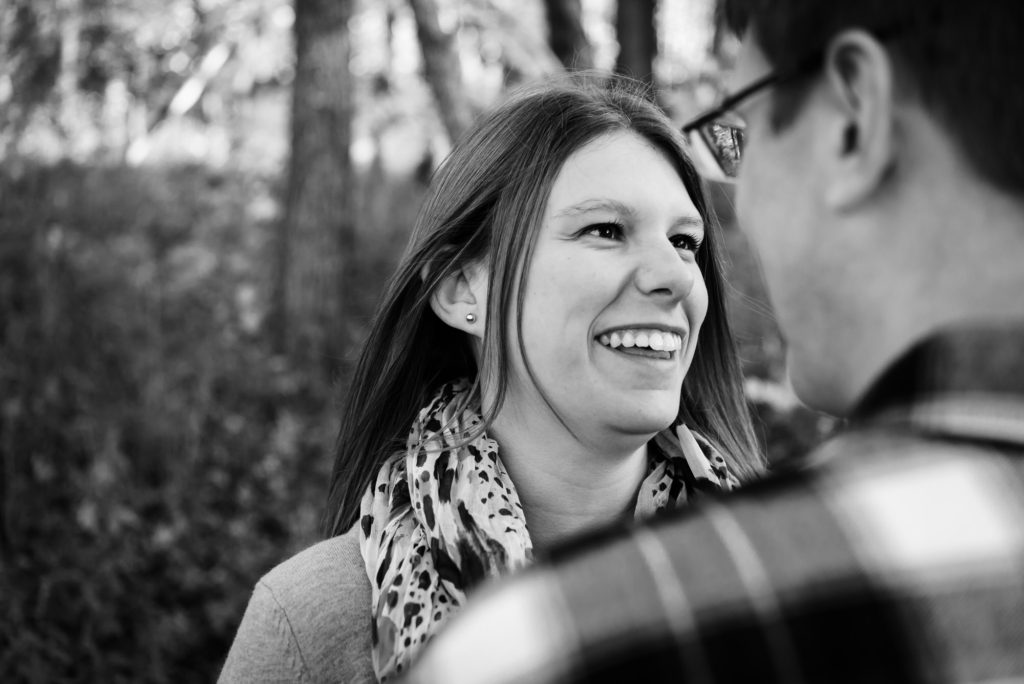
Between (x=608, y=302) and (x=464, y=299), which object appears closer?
(x=608, y=302)

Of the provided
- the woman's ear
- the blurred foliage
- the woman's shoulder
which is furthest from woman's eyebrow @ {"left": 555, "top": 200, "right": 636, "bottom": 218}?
the blurred foliage

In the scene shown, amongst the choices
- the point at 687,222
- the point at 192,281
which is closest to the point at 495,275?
the point at 687,222

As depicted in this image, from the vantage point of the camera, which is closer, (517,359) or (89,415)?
(517,359)

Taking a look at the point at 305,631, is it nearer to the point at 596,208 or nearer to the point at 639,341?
the point at 639,341

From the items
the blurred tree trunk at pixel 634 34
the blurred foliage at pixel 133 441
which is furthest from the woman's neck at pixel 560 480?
the blurred tree trunk at pixel 634 34

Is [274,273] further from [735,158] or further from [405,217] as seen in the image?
[735,158]

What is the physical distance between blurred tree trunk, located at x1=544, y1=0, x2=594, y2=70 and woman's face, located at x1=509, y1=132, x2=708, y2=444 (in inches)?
256

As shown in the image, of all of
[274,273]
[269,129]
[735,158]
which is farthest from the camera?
[269,129]

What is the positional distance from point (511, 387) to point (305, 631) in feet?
2.25

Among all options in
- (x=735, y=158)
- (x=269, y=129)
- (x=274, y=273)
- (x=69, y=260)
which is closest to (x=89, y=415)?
(x=69, y=260)

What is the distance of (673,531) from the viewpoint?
0.86 meters

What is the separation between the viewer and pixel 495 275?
221 centimetres

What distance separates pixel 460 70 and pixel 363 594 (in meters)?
5.50

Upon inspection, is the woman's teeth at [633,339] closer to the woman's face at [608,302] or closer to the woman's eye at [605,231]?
the woman's face at [608,302]
